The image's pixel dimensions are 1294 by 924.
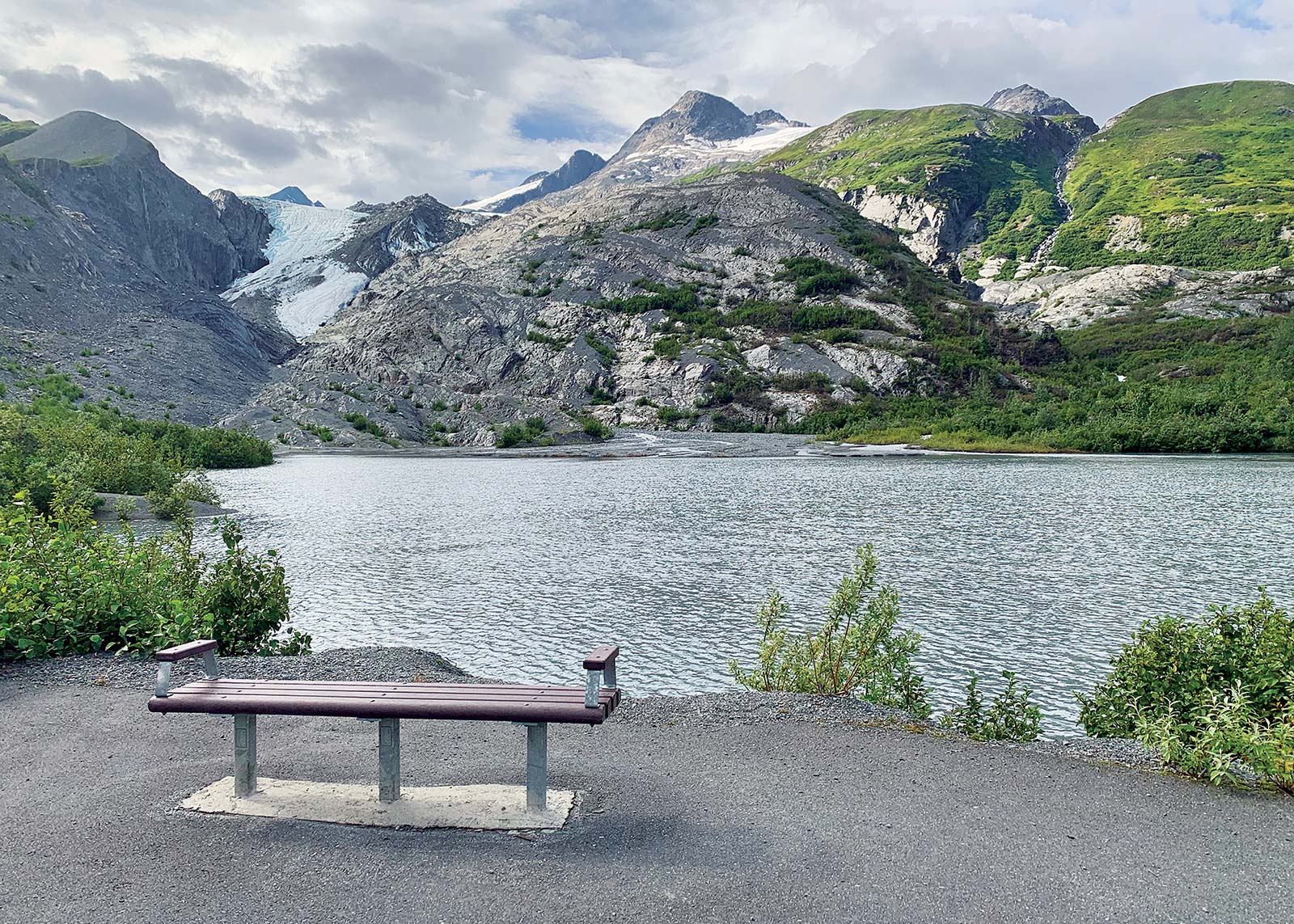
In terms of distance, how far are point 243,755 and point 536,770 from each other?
2.22m

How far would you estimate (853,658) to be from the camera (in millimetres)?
9305

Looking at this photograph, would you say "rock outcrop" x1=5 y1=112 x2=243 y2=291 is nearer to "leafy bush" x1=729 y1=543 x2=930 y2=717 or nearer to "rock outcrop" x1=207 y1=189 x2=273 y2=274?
"rock outcrop" x1=207 y1=189 x2=273 y2=274

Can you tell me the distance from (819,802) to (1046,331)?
11849 centimetres

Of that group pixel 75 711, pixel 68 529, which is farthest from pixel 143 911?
pixel 68 529

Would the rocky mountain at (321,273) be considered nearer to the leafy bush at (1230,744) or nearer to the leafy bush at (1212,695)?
the leafy bush at (1212,695)

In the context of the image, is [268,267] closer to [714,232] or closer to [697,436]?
[714,232]

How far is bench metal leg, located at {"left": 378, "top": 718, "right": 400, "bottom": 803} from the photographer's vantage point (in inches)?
224

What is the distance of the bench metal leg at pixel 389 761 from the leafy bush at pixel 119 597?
17.6 ft

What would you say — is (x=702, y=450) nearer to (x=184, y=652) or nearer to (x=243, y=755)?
(x=184, y=652)

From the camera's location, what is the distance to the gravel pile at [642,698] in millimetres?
7379

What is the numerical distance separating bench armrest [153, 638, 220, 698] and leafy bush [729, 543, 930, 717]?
548 cm

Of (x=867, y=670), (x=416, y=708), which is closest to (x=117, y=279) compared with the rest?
(x=867, y=670)

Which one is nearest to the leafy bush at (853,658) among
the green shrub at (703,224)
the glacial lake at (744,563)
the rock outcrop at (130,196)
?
the glacial lake at (744,563)

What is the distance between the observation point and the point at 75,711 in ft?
25.5
